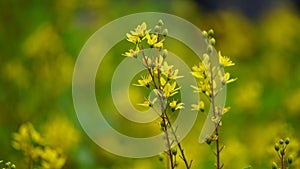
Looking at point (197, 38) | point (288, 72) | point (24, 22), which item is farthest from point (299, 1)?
point (24, 22)

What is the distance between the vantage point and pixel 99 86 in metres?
4.43

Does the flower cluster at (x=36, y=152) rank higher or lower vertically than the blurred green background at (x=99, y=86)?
lower

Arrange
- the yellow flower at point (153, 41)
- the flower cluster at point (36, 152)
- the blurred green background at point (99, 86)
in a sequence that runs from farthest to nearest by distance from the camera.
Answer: the blurred green background at point (99, 86) < the flower cluster at point (36, 152) < the yellow flower at point (153, 41)

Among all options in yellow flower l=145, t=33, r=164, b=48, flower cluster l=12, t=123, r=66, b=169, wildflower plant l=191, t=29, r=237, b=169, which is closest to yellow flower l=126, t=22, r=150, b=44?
yellow flower l=145, t=33, r=164, b=48

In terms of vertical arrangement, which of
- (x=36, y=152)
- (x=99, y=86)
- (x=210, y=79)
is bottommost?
(x=210, y=79)

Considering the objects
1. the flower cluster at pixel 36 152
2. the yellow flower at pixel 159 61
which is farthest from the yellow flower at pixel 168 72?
the flower cluster at pixel 36 152

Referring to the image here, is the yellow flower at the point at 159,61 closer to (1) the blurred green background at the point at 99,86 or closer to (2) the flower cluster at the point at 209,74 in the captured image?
(2) the flower cluster at the point at 209,74

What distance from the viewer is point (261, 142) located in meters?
3.36

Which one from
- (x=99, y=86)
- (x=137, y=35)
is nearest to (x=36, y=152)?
(x=137, y=35)

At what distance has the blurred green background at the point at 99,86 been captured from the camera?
3.04 metres

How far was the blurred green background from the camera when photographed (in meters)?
3.04

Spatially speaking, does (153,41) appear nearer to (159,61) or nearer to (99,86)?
(159,61)

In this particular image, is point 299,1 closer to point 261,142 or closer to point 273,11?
point 273,11

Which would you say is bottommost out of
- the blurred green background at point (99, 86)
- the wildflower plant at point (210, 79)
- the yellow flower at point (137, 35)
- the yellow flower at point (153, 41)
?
the wildflower plant at point (210, 79)
